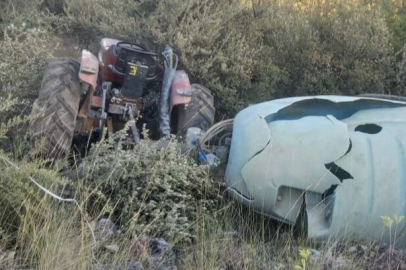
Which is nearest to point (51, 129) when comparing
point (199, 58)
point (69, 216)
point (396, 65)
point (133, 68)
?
point (133, 68)

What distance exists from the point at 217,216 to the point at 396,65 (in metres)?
4.23

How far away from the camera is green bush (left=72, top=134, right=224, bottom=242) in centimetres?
460

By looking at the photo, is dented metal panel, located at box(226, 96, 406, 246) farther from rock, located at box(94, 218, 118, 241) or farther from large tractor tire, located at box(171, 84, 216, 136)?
large tractor tire, located at box(171, 84, 216, 136)

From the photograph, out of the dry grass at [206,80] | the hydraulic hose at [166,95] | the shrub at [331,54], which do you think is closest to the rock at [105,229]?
the dry grass at [206,80]

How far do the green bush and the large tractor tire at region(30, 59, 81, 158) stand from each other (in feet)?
2.14

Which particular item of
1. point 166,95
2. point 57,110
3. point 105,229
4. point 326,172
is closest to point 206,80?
point 166,95

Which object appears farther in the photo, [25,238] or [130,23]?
[130,23]

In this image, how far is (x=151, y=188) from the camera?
15.8 ft

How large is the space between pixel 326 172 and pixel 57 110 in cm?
248

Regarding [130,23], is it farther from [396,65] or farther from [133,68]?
[396,65]

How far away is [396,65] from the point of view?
8.21 m

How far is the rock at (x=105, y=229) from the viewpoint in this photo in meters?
4.30

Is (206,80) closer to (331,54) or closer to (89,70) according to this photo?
(331,54)

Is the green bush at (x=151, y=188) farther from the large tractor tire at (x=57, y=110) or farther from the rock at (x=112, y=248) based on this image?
the large tractor tire at (x=57, y=110)
